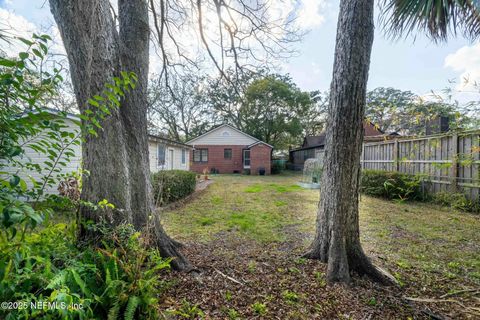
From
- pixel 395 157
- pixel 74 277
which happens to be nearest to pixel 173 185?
pixel 74 277

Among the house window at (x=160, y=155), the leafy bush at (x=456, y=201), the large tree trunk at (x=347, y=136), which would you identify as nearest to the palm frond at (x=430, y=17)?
the large tree trunk at (x=347, y=136)

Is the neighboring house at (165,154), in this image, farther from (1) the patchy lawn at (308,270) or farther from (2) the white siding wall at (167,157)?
(1) the patchy lawn at (308,270)

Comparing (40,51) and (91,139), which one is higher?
(40,51)

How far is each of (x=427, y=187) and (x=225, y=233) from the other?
277 inches

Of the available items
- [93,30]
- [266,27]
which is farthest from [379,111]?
[93,30]

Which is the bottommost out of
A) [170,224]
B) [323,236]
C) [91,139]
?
[170,224]

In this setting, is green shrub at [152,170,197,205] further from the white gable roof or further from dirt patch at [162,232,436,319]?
the white gable roof

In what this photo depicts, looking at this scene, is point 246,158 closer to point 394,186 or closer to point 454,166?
point 394,186

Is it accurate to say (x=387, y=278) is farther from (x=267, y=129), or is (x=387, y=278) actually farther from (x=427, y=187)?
(x=267, y=129)

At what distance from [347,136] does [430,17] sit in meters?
3.66

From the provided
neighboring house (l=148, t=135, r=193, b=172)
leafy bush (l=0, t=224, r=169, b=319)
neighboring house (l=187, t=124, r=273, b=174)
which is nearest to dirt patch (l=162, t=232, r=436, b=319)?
leafy bush (l=0, t=224, r=169, b=319)

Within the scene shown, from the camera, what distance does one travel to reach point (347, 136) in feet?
8.14

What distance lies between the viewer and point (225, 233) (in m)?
4.09

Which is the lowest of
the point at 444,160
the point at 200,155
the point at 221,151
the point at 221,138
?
the point at 444,160
